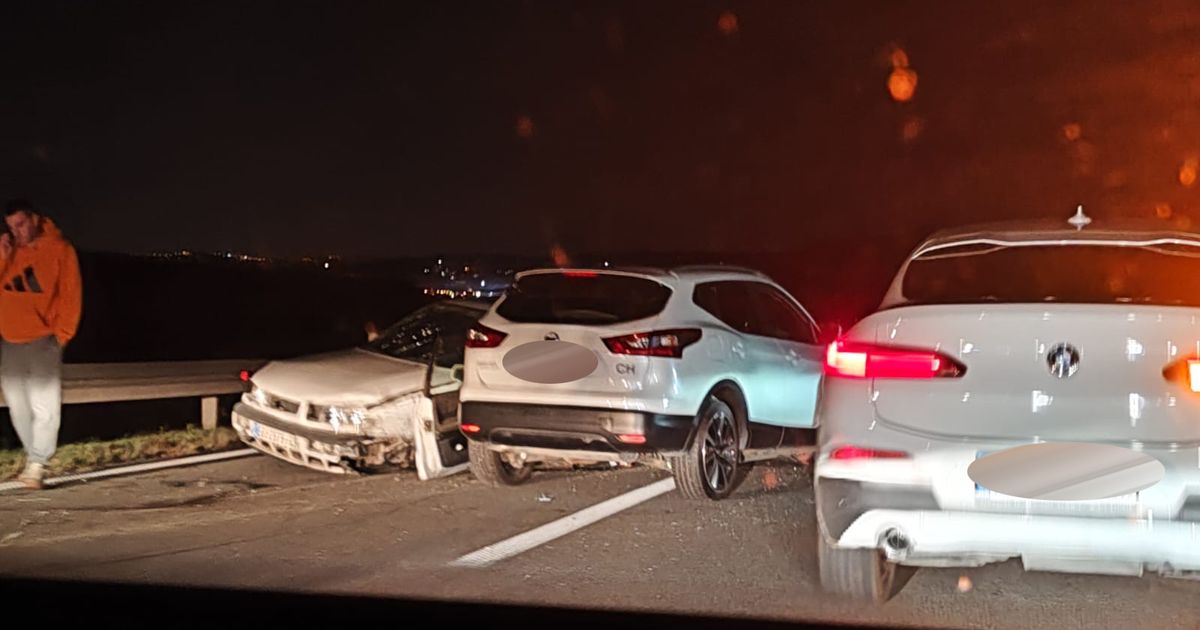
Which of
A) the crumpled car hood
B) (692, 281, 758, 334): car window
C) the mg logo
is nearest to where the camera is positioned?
the mg logo

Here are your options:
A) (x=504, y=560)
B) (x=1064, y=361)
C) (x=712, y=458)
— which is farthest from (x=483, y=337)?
(x=1064, y=361)

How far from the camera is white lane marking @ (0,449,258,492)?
8297 millimetres

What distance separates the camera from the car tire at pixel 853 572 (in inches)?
203

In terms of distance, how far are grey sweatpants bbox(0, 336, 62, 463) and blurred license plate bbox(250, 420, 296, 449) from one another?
4.35ft

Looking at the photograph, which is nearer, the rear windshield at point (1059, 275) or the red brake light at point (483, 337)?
the rear windshield at point (1059, 275)

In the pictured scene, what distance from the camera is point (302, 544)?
652cm

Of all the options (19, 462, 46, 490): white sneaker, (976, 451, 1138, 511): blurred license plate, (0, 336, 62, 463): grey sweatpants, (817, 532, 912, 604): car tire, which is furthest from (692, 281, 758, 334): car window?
(19, 462, 46, 490): white sneaker

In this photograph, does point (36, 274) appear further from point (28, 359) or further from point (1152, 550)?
point (1152, 550)

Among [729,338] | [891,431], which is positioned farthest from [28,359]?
[891,431]

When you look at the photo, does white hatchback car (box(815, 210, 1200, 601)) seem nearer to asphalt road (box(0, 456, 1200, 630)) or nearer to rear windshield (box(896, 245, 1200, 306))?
rear windshield (box(896, 245, 1200, 306))

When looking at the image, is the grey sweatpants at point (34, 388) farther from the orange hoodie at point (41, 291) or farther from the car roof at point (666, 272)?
the car roof at point (666, 272)

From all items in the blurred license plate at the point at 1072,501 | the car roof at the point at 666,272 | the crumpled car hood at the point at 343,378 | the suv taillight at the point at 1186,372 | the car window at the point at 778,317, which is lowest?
the blurred license plate at the point at 1072,501

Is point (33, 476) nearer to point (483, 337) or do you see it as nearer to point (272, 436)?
point (272, 436)

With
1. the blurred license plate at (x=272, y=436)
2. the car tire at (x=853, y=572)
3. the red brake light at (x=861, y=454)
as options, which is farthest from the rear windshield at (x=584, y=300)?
the red brake light at (x=861, y=454)
